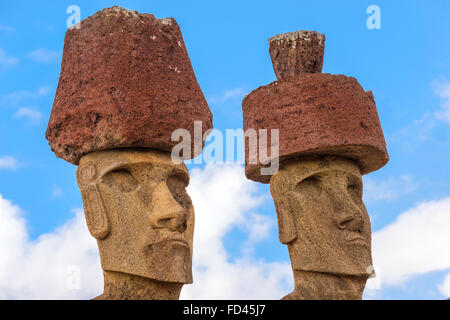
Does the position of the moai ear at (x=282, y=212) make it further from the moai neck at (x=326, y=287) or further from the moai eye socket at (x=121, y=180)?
the moai eye socket at (x=121, y=180)

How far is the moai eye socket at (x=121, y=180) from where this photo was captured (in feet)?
18.3

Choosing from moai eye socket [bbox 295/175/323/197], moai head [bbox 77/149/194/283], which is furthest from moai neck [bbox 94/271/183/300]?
moai eye socket [bbox 295/175/323/197]

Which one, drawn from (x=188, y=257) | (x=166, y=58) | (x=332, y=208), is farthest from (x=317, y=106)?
(x=188, y=257)

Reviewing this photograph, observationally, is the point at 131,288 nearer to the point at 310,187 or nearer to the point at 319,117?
the point at 310,187

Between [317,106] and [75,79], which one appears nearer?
[75,79]

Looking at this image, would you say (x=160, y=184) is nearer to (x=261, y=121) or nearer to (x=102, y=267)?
(x=102, y=267)

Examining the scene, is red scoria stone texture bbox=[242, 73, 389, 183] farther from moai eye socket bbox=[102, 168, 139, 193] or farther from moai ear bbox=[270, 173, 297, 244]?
moai eye socket bbox=[102, 168, 139, 193]

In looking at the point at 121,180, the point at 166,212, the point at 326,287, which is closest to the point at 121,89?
the point at 121,180

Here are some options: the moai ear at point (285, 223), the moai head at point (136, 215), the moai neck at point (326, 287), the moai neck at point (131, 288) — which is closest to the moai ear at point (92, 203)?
the moai head at point (136, 215)

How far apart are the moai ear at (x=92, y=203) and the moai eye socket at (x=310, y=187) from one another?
2.33 m

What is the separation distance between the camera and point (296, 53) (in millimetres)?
7402

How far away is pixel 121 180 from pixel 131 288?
970 mm

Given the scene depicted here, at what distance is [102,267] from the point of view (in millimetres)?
5512
